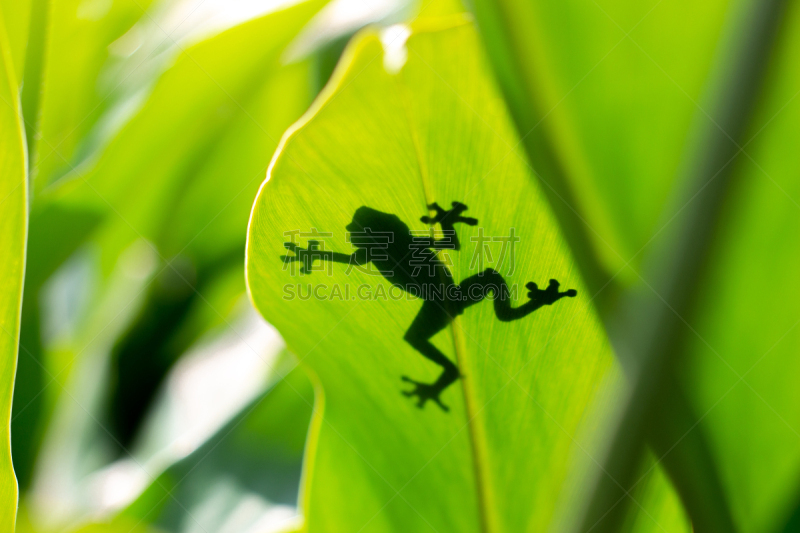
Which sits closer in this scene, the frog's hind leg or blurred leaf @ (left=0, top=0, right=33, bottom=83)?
the frog's hind leg

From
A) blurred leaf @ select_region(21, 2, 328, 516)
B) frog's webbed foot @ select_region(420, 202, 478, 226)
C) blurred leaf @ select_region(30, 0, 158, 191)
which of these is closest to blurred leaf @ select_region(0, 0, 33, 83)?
blurred leaf @ select_region(30, 0, 158, 191)

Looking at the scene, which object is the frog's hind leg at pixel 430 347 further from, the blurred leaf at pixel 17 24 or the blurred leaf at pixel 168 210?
the blurred leaf at pixel 17 24

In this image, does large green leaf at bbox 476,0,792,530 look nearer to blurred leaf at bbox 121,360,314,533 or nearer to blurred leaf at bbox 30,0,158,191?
blurred leaf at bbox 121,360,314,533

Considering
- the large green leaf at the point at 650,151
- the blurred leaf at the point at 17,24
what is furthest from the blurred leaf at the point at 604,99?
the blurred leaf at the point at 17,24

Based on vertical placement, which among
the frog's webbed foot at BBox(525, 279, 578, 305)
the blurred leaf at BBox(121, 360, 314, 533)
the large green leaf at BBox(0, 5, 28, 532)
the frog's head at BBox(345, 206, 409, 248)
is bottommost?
the blurred leaf at BBox(121, 360, 314, 533)

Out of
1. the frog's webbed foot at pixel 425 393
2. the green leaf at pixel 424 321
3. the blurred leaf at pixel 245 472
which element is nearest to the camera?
the green leaf at pixel 424 321

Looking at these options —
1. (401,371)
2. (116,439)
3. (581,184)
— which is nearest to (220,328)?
(116,439)
